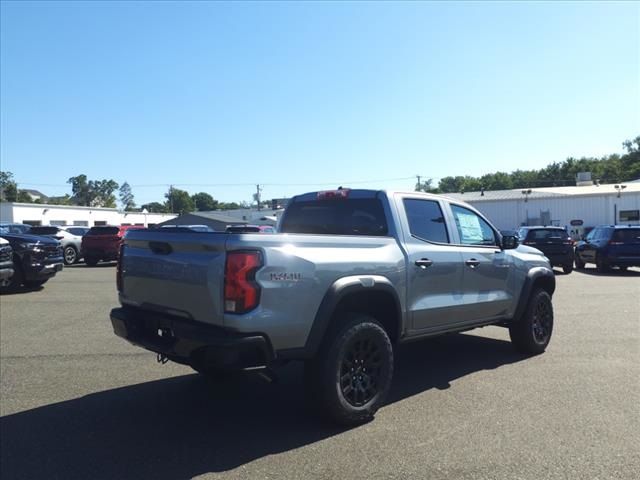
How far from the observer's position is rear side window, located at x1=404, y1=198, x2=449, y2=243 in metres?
5.31

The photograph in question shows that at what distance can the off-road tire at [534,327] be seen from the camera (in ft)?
21.7

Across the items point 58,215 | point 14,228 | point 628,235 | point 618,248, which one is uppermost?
point 58,215

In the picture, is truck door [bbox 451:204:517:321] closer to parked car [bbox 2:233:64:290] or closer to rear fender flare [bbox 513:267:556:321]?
rear fender flare [bbox 513:267:556:321]

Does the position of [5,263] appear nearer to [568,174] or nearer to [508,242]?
[508,242]

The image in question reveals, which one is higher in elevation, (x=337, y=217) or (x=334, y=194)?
(x=334, y=194)

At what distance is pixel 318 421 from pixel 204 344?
1.33 meters

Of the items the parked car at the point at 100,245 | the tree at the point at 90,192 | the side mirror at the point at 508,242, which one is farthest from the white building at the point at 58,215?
the tree at the point at 90,192

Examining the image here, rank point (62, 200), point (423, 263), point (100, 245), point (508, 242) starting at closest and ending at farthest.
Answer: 1. point (423, 263)
2. point (508, 242)
3. point (100, 245)
4. point (62, 200)

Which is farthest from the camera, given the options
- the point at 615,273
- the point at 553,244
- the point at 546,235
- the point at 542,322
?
the point at 546,235

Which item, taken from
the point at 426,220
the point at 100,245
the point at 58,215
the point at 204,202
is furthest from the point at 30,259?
the point at 204,202

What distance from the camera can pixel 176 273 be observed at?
414cm

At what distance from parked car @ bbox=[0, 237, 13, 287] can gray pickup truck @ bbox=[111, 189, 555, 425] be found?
301 inches

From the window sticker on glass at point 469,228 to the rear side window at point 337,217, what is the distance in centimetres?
127

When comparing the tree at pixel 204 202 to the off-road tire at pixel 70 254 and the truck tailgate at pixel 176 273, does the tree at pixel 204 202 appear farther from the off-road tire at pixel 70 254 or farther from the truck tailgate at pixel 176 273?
the truck tailgate at pixel 176 273
